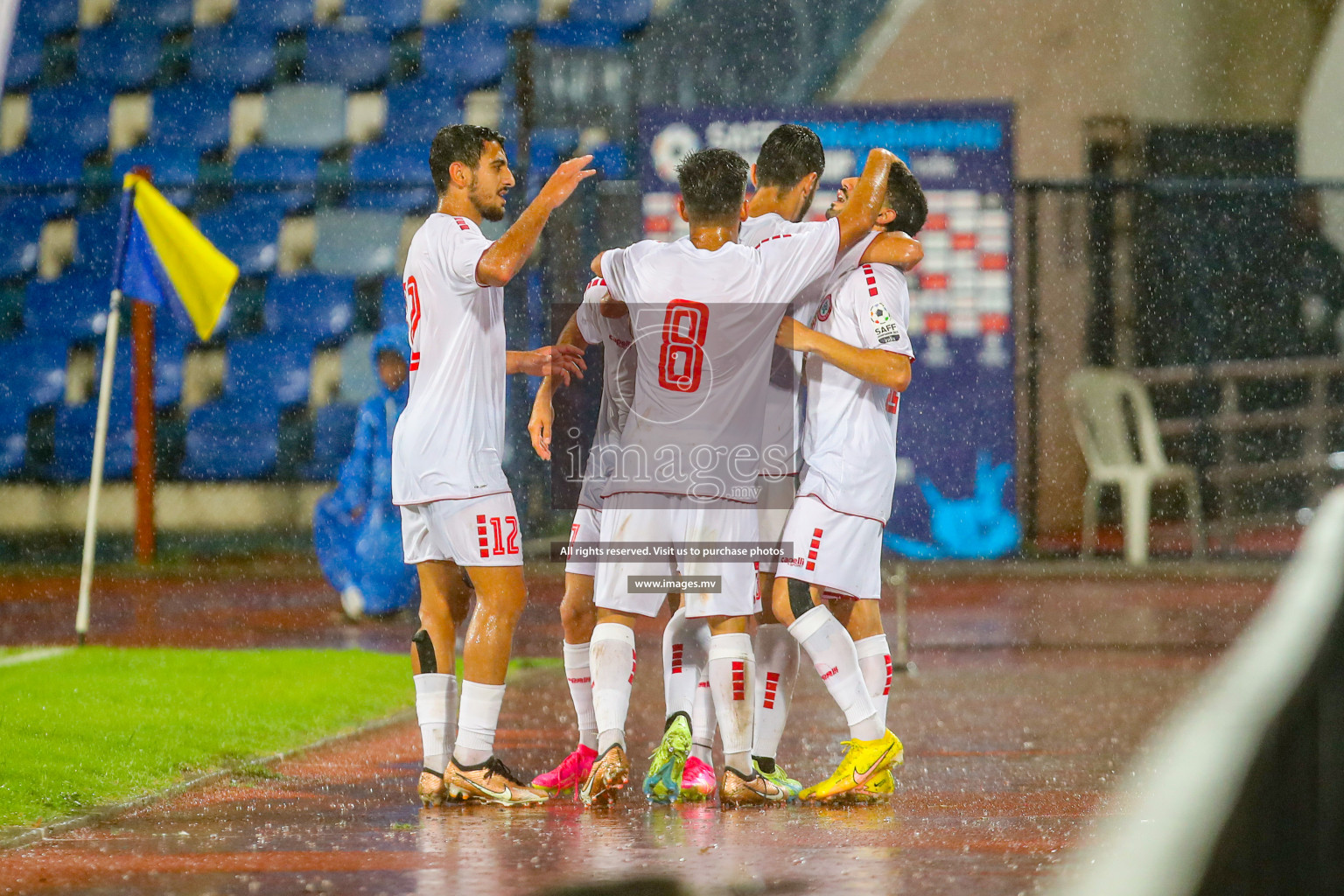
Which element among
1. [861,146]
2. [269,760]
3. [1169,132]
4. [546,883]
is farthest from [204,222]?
[546,883]

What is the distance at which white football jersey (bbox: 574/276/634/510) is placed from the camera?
5.19 meters

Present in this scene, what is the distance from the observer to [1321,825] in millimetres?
739

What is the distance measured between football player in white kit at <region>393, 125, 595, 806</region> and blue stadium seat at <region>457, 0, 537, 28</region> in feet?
41.9

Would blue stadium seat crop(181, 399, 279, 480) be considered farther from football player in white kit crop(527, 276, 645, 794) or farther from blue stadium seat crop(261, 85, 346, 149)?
football player in white kit crop(527, 276, 645, 794)

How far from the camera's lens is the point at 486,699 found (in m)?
4.95

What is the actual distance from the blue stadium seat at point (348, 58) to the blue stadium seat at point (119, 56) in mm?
1739

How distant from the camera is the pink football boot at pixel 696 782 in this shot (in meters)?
5.01

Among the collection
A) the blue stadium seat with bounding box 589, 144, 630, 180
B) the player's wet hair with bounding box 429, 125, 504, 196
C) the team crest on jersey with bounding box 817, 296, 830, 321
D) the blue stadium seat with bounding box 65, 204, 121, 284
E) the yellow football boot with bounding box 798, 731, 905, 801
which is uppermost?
the blue stadium seat with bounding box 589, 144, 630, 180

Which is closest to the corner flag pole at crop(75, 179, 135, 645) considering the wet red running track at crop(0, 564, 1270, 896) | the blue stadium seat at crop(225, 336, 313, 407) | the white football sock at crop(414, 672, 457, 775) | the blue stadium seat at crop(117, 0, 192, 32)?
the wet red running track at crop(0, 564, 1270, 896)

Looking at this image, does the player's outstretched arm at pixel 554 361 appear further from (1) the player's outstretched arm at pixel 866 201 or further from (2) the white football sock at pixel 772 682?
(2) the white football sock at pixel 772 682

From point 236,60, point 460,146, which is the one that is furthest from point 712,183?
point 236,60

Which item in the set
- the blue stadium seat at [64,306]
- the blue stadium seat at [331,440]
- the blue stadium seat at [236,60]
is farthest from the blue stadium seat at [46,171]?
the blue stadium seat at [331,440]

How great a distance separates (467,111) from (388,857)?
13264 millimetres

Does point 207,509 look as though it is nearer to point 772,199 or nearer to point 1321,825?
point 772,199
